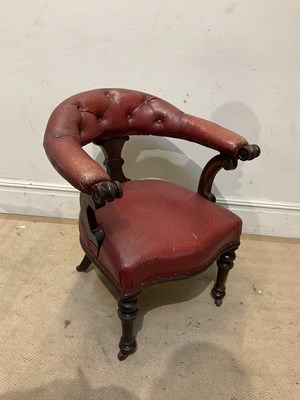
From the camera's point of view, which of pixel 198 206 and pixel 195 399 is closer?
pixel 195 399

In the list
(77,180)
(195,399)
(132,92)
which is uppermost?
(132,92)

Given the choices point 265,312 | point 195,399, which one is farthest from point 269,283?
point 195,399

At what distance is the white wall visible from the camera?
1546 mm

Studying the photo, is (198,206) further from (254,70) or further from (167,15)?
(167,15)

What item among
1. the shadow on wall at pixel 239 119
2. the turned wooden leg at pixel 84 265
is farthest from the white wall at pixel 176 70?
→ the turned wooden leg at pixel 84 265

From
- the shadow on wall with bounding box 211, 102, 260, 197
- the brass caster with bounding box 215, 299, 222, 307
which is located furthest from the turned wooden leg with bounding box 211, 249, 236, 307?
the shadow on wall with bounding box 211, 102, 260, 197

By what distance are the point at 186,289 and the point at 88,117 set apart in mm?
894

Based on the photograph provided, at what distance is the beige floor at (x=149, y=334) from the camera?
125 centimetres

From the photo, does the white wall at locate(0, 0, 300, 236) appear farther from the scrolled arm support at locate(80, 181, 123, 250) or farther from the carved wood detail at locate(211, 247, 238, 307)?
the scrolled arm support at locate(80, 181, 123, 250)

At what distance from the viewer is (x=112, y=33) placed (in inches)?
62.6

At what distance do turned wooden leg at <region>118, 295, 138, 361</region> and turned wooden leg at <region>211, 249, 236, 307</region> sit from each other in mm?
436

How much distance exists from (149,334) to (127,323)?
0.23 m

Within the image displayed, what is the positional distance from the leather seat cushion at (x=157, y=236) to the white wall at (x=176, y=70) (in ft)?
1.81

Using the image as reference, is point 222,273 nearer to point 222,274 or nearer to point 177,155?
point 222,274
